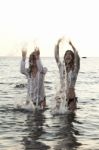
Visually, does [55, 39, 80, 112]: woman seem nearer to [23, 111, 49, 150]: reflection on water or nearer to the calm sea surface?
the calm sea surface

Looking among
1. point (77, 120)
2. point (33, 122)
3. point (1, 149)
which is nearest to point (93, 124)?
point (77, 120)

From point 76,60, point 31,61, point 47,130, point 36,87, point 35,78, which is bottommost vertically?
point 47,130

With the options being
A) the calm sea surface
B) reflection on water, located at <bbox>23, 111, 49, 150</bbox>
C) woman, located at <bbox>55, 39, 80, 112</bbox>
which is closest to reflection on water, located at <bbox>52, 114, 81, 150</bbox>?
the calm sea surface

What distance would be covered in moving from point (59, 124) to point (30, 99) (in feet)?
7.45

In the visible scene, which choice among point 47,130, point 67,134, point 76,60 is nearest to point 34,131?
point 47,130

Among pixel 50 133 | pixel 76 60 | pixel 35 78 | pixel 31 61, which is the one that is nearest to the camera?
pixel 50 133

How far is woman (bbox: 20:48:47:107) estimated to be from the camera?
13883mm

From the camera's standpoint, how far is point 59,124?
12.4 m

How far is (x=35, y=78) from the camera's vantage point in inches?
560

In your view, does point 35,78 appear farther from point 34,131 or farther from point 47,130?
point 34,131

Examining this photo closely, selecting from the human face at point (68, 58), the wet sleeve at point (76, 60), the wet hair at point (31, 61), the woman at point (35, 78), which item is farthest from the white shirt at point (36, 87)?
the wet sleeve at point (76, 60)

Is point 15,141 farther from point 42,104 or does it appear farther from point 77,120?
point 42,104

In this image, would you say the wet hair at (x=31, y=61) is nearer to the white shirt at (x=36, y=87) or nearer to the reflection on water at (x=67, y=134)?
the white shirt at (x=36, y=87)

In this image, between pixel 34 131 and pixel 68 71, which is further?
pixel 68 71
